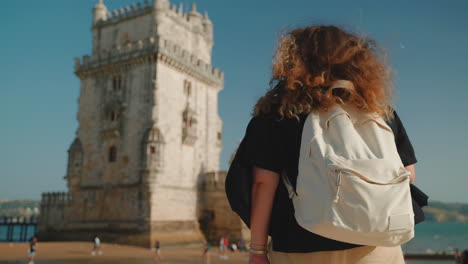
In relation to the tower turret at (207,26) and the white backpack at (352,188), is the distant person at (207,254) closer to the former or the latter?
the tower turret at (207,26)

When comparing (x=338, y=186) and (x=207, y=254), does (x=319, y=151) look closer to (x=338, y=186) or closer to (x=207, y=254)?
(x=338, y=186)

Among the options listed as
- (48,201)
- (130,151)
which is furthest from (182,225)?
(48,201)

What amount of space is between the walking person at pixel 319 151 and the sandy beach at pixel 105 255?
68.3 feet

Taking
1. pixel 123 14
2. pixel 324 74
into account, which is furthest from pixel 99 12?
pixel 324 74

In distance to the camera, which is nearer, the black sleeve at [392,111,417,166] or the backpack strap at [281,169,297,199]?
the backpack strap at [281,169,297,199]

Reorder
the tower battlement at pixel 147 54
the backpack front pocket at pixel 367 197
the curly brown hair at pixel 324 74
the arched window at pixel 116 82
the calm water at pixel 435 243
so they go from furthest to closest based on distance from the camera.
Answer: the calm water at pixel 435 243 → the arched window at pixel 116 82 → the tower battlement at pixel 147 54 → the curly brown hair at pixel 324 74 → the backpack front pocket at pixel 367 197

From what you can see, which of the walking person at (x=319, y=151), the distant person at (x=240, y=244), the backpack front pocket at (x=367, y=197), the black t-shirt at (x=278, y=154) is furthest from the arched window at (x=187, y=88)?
the backpack front pocket at (x=367, y=197)

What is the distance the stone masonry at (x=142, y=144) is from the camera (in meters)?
27.7

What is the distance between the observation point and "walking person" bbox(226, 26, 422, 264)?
2068 millimetres

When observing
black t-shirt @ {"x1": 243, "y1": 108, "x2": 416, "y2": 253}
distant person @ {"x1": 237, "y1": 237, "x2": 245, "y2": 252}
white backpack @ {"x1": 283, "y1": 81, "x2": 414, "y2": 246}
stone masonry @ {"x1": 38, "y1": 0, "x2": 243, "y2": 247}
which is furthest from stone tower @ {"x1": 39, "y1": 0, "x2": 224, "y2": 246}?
white backpack @ {"x1": 283, "y1": 81, "x2": 414, "y2": 246}

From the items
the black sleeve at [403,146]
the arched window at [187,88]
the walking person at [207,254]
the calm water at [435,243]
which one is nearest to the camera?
the black sleeve at [403,146]

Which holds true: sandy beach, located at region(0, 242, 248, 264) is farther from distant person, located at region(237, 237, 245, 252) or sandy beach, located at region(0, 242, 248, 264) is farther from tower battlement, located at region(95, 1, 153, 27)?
tower battlement, located at region(95, 1, 153, 27)

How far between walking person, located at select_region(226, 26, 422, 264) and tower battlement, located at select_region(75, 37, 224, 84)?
88.9 feet

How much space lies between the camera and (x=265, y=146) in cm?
245
